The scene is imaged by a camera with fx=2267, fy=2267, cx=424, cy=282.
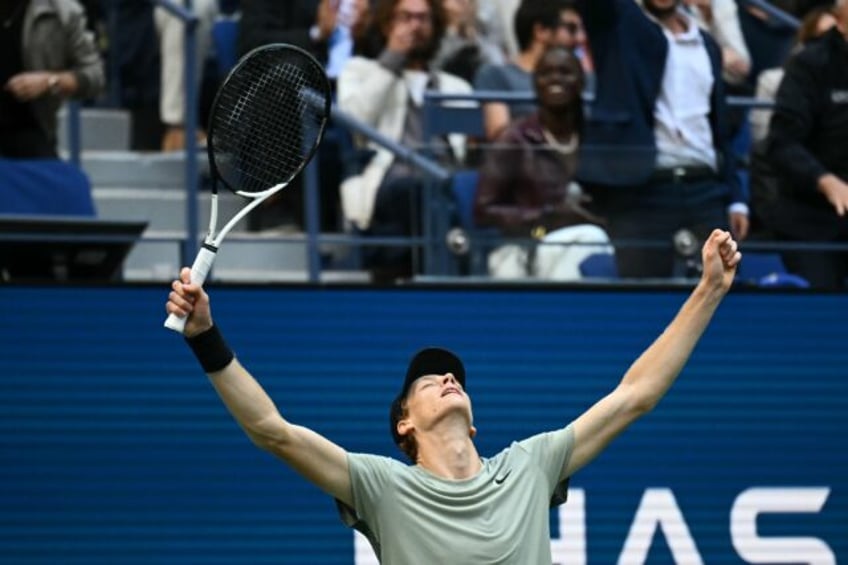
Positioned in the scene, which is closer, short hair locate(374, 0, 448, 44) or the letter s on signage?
the letter s on signage

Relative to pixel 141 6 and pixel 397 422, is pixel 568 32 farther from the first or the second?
pixel 397 422

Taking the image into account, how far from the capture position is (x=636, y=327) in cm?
989

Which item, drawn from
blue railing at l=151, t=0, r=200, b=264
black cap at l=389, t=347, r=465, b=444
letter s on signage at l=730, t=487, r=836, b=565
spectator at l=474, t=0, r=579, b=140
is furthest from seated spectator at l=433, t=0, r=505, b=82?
black cap at l=389, t=347, r=465, b=444

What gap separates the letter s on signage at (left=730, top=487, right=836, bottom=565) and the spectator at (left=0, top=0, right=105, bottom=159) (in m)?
3.35

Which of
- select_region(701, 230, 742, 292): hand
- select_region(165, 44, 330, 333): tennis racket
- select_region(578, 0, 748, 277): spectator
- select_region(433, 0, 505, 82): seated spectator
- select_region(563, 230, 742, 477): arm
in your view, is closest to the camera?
select_region(701, 230, 742, 292): hand

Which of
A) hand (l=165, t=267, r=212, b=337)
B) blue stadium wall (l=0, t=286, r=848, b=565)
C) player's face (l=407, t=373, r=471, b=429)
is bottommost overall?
blue stadium wall (l=0, t=286, r=848, b=565)

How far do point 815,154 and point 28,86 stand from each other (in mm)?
3440

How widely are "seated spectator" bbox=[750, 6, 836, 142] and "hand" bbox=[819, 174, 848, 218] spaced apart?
0.47 m

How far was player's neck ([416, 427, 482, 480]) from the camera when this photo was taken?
20.0 feet

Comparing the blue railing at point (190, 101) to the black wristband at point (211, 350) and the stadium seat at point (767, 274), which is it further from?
the black wristband at point (211, 350)

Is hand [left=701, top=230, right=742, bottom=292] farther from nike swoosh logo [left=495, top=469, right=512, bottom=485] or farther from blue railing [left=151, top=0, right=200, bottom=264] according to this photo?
blue railing [left=151, top=0, right=200, bottom=264]

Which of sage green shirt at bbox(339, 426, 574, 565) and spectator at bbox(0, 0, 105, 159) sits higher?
spectator at bbox(0, 0, 105, 159)

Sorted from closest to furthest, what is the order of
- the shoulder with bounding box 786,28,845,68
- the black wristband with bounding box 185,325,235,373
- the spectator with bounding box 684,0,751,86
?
the black wristband with bounding box 185,325,235,373 < the shoulder with bounding box 786,28,845,68 < the spectator with bounding box 684,0,751,86

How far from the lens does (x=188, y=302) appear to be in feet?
17.9
